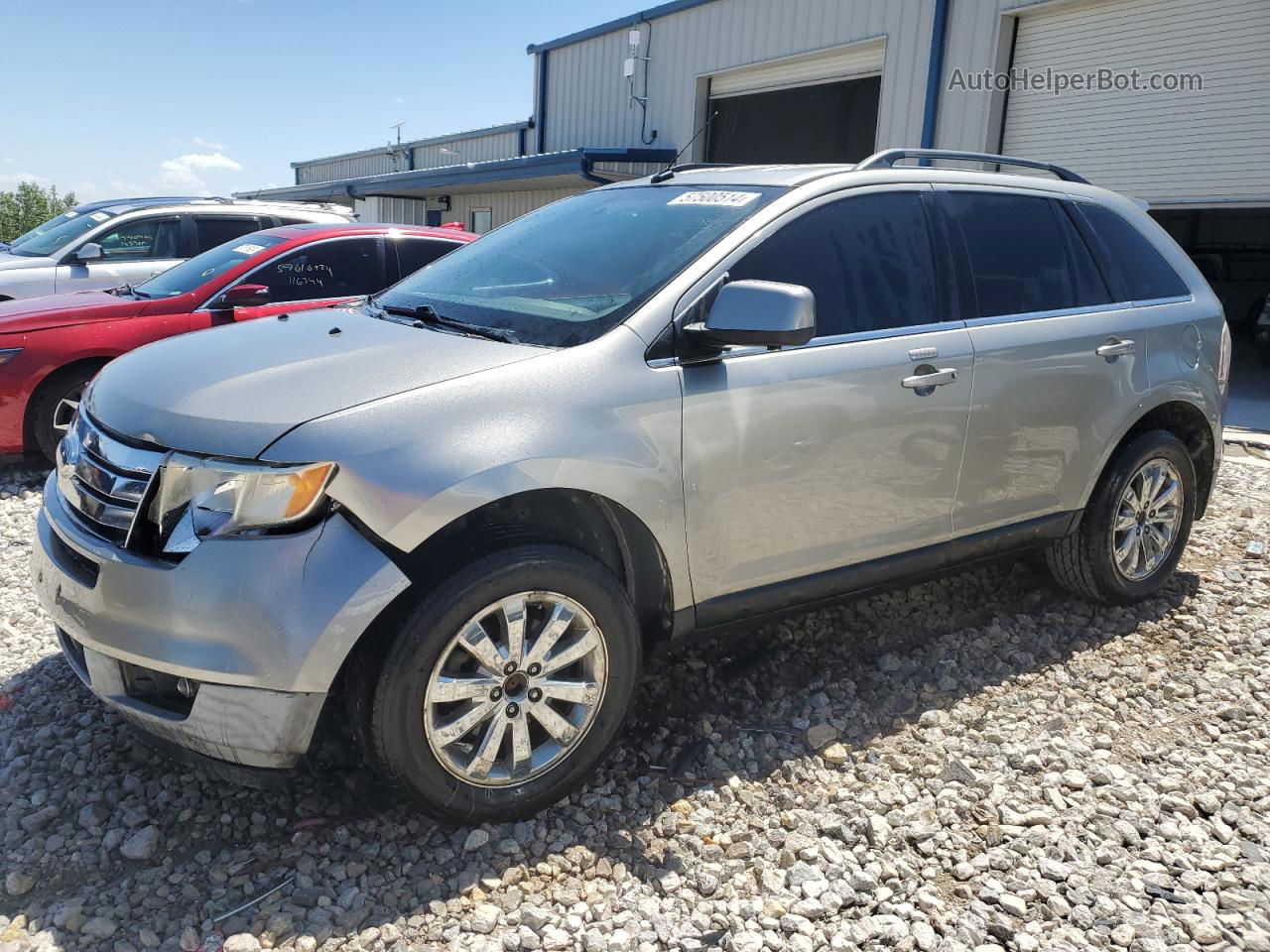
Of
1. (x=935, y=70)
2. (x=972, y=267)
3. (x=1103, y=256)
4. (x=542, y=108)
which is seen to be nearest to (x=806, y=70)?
(x=935, y=70)

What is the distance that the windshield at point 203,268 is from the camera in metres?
6.70

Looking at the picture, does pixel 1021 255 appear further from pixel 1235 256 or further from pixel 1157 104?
pixel 1235 256

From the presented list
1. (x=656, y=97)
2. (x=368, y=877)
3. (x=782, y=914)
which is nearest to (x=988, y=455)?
(x=782, y=914)

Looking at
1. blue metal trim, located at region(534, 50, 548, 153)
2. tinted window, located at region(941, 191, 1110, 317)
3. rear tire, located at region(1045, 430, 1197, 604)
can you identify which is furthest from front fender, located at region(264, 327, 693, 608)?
blue metal trim, located at region(534, 50, 548, 153)

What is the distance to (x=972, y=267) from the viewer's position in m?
3.63

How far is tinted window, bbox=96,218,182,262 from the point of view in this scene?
935cm

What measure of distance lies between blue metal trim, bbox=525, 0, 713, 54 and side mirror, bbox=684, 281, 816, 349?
44.6ft

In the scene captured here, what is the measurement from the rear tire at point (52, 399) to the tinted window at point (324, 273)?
4.13ft

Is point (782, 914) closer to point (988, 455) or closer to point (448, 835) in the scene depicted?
point (448, 835)

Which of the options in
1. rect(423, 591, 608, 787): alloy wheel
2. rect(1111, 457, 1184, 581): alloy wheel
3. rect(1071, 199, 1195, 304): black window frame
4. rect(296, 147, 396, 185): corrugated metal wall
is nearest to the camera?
rect(423, 591, 608, 787): alloy wheel

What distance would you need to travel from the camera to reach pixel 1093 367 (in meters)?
3.87

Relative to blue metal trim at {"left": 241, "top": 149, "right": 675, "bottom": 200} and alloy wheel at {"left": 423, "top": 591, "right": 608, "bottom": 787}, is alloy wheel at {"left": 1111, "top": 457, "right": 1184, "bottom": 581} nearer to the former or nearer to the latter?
alloy wheel at {"left": 423, "top": 591, "right": 608, "bottom": 787}

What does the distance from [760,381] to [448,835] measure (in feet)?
5.24

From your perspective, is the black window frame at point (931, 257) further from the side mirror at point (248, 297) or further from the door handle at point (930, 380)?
the side mirror at point (248, 297)
